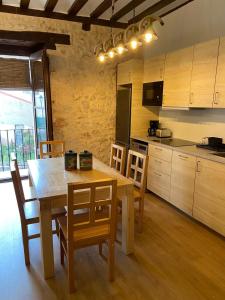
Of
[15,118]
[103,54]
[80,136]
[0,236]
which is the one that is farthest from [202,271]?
[15,118]

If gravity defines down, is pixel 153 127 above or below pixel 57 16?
below

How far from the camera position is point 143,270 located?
1989 millimetres

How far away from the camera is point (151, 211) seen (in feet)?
10.1

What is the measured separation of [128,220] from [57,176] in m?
0.82

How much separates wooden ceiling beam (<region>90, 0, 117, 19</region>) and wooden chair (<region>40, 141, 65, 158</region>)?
2.17m

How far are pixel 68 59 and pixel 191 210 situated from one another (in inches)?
125

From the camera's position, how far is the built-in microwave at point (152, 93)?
3.49 m

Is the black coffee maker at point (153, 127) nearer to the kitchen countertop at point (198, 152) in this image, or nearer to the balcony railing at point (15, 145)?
the kitchen countertop at point (198, 152)

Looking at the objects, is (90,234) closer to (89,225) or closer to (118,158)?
(89,225)

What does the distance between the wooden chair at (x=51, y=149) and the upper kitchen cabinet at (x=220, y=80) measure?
2136 millimetres

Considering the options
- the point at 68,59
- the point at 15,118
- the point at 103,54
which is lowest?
the point at 15,118

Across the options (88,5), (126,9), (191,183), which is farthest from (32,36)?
(191,183)

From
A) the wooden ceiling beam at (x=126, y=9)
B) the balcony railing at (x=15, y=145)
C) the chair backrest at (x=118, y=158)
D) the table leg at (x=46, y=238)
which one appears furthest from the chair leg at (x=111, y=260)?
the balcony railing at (x=15, y=145)

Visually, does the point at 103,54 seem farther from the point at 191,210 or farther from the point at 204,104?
the point at 191,210
